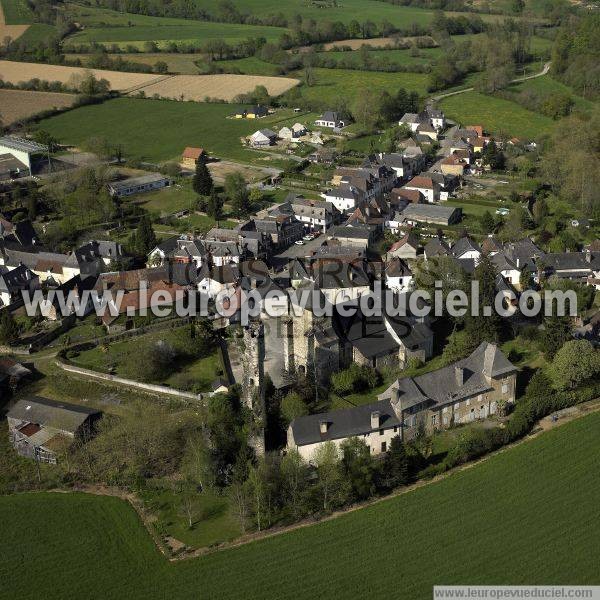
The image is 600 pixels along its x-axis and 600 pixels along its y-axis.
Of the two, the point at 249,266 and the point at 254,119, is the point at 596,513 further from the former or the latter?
the point at 254,119

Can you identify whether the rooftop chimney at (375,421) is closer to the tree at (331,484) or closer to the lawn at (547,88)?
the tree at (331,484)

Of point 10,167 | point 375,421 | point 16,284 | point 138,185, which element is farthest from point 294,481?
point 10,167

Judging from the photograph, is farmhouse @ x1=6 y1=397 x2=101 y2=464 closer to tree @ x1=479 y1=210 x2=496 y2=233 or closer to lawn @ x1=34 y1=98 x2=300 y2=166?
tree @ x1=479 y1=210 x2=496 y2=233

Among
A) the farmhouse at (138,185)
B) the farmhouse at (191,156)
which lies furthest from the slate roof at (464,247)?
the farmhouse at (191,156)

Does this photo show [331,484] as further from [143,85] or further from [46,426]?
[143,85]

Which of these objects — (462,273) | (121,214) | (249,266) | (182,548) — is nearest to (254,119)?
(121,214)

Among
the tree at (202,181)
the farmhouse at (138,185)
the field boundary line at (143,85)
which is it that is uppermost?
the field boundary line at (143,85)
